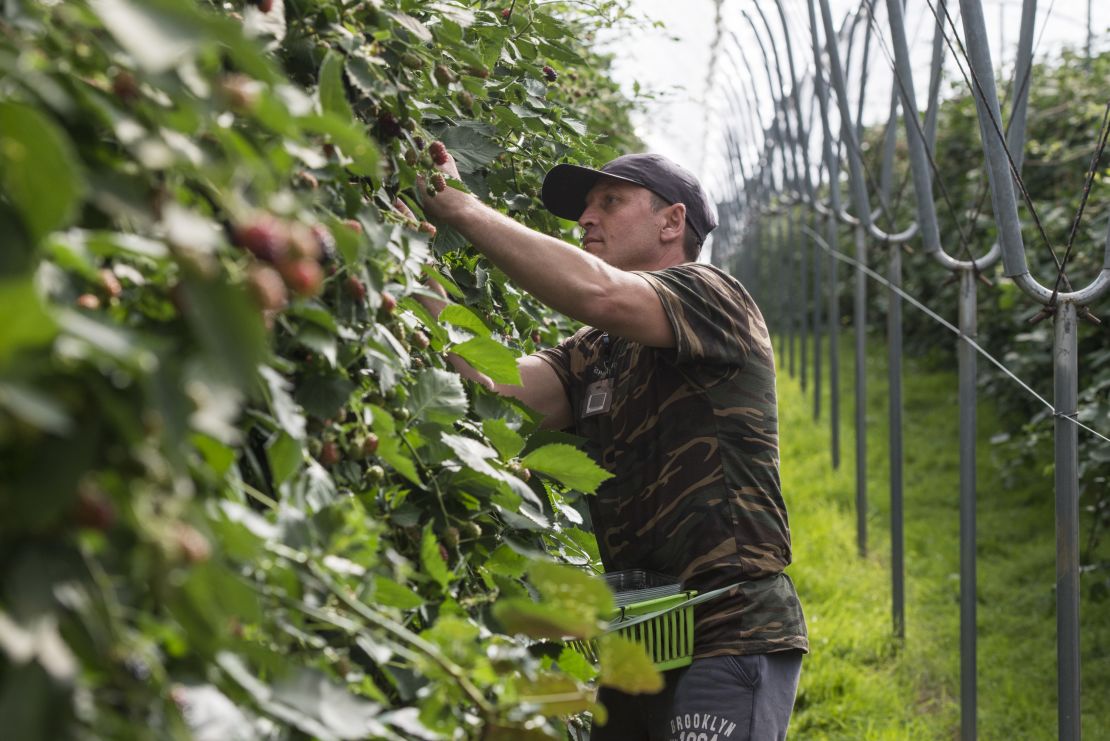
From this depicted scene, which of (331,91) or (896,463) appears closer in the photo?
(331,91)

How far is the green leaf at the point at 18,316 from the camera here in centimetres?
51

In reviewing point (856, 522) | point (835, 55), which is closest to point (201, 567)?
point (835, 55)

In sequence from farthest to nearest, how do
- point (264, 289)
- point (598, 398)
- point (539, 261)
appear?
point (598, 398) < point (539, 261) < point (264, 289)

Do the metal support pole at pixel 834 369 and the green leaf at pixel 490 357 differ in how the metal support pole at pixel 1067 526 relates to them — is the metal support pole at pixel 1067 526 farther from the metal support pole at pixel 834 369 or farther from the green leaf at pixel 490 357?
the metal support pole at pixel 834 369

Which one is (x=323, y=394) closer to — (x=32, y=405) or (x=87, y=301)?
(x=87, y=301)

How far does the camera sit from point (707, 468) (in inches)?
89.5

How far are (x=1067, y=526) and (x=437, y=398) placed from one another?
2169 millimetres

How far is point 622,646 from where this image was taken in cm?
95

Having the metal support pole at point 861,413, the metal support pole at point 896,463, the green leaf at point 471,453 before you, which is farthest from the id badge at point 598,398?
the metal support pole at point 861,413

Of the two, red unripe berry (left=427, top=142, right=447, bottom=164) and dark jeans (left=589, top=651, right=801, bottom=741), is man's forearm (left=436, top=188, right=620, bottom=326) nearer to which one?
red unripe berry (left=427, top=142, right=447, bottom=164)

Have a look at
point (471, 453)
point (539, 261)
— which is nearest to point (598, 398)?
point (539, 261)

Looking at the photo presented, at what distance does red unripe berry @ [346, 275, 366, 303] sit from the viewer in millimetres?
1128

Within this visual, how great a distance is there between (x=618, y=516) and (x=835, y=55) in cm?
400

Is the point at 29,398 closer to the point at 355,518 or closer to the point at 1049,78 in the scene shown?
the point at 355,518
